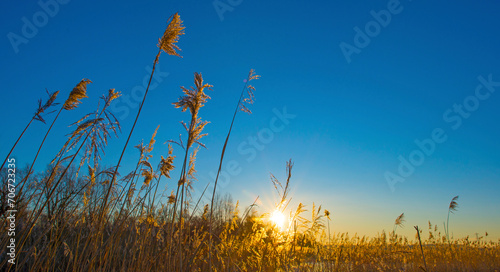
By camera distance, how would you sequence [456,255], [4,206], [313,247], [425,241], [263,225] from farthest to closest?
[425,241], [456,255], [313,247], [263,225], [4,206]

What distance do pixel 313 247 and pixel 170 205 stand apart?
109 inches

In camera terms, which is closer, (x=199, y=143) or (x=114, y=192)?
(x=199, y=143)

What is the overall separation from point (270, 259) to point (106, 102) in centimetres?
314

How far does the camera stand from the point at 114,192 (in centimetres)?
337

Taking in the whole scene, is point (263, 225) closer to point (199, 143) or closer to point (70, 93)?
point (199, 143)

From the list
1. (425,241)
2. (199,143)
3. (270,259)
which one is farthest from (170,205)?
(425,241)

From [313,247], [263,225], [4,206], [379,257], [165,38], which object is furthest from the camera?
[379,257]

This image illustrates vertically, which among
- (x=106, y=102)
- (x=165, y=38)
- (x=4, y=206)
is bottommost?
(x=4, y=206)

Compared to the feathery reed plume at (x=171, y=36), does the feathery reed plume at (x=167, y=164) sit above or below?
below

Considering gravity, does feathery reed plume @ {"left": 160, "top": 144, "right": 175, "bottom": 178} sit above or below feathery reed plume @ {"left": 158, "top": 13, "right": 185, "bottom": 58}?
below

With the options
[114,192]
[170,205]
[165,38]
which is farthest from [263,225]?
[165,38]

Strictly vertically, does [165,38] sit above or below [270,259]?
above

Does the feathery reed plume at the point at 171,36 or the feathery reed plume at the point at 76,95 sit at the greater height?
the feathery reed plume at the point at 171,36

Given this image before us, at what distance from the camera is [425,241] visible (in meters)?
10.6
